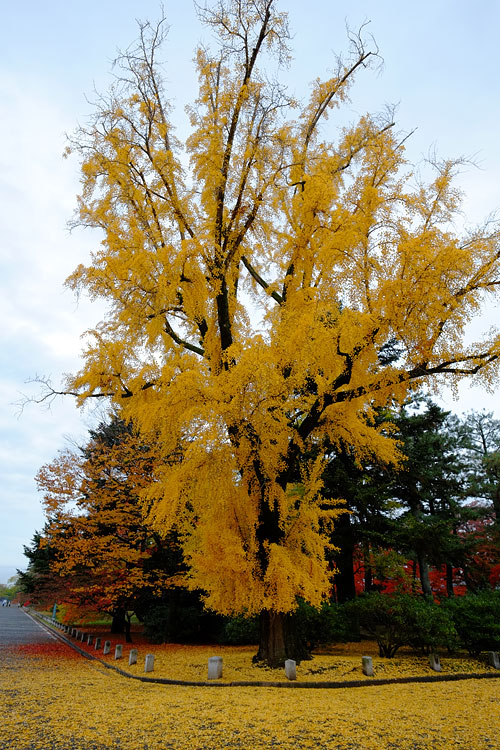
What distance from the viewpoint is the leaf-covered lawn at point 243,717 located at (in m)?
4.75

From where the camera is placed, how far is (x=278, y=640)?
9.56m

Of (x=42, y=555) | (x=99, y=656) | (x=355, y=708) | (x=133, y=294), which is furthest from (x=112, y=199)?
(x=42, y=555)

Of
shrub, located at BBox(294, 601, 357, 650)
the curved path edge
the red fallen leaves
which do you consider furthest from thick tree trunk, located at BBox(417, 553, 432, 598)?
the red fallen leaves

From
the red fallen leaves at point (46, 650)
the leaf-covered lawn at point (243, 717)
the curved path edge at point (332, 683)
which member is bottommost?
the red fallen leaves at point (46, 650)

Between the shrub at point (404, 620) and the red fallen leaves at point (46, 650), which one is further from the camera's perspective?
the red fallen leaves at point (46, 650)

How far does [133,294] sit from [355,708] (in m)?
7.91

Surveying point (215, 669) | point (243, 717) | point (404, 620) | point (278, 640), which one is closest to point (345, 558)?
point (404, 620)

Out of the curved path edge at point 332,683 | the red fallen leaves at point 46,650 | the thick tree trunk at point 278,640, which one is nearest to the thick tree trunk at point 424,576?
the curved path edge at point 332,683

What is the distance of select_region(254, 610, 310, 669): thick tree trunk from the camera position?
9438 millimetres

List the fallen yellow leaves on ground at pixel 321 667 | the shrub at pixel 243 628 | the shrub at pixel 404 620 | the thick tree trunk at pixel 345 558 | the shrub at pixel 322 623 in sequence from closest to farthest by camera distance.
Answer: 1. the fallen yellow leaves on ground at pixel 321 667
2. the shrub at pixel 404 620
3. the shrub at pixel 322 623
4. the shrub at pixel 243 628
5. the thick tree trunk at pixel 345 558

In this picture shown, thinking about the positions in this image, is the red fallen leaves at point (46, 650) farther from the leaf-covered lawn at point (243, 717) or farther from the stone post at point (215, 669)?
the stone post at point (215, 669)

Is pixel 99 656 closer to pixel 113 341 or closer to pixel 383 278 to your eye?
pixel 113 341

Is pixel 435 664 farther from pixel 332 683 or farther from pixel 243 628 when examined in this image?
pixel 243 628

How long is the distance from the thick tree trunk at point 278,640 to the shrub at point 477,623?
3.84m
